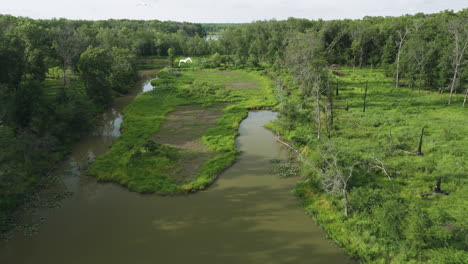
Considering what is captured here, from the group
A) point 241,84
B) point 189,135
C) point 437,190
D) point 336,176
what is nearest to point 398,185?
point 437,190

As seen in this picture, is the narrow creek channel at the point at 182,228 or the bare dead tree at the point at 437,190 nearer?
the narrow creek channel at the point at 182,228

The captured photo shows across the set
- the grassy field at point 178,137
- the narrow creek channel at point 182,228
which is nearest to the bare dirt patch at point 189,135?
the grassy field at point 178,137

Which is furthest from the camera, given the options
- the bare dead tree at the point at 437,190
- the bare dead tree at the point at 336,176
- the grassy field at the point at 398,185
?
Answer: the bare dead tree at the point at 437,190

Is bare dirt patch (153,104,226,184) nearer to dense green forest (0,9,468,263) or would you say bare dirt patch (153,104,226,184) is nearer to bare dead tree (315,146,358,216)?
dense green forest (0,9,468,263)

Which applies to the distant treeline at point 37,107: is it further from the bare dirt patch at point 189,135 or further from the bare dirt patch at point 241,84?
the bare dirt patch at point 241,84

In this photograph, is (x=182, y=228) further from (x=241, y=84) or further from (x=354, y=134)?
(x=241, y=84)

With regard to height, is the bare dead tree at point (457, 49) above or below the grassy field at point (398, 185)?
above

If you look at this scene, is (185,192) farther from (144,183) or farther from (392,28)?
(392,28)
